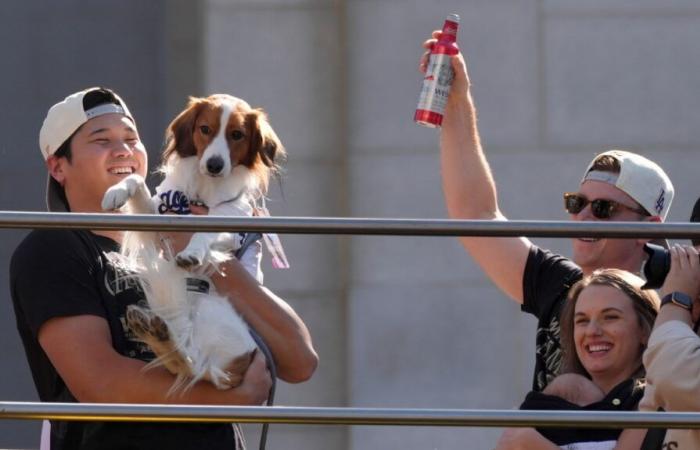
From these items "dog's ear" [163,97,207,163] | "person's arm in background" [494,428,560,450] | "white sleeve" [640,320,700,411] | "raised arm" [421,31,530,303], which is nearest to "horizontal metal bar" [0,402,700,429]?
"white sleeve" [640,320,700,411]

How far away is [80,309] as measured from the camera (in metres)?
3.70

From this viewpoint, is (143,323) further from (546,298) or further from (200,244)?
(546,298)

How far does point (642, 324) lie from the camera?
373 cm

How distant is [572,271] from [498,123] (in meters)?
2.37

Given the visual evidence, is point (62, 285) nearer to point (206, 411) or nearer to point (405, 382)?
point (206, 411)

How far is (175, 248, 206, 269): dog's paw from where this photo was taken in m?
4.02

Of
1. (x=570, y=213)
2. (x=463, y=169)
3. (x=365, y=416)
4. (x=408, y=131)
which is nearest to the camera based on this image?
(x=365, y=416)

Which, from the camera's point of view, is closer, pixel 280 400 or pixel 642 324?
pixel 642 324

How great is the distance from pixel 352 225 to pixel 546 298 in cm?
129

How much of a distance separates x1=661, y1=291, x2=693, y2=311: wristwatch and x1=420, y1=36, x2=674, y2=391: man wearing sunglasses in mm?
679

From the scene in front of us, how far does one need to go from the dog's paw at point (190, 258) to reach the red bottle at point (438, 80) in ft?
2.07

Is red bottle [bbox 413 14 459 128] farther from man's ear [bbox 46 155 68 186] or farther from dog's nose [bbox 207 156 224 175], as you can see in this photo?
man's ear [bbox 46 155 68 186]

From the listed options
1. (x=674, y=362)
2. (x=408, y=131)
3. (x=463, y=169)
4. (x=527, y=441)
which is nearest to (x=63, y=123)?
(x=463, y=169)

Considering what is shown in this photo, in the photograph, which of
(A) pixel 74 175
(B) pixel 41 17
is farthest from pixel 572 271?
(B) pixel 41 17
